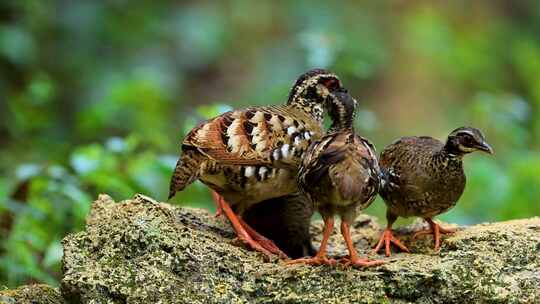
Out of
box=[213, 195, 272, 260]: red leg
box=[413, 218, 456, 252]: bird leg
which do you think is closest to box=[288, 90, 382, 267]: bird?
box=[213, 195, 272, 260]: red leg

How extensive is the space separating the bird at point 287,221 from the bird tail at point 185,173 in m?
0.74

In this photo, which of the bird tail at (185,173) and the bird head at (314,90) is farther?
the bird head at (314,90)

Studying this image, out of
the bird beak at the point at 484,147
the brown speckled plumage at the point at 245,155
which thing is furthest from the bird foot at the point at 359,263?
the bird beak at the point at 484,147

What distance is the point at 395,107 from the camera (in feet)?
52.5

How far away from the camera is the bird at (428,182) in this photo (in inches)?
240

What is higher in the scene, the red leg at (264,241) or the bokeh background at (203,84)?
the bokeh background at (203,84)

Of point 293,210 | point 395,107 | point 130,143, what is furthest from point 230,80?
point 293,210

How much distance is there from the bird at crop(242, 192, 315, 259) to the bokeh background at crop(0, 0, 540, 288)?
1252mm

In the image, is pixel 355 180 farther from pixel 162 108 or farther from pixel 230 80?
pixel 230 80

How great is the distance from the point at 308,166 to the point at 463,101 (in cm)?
1099

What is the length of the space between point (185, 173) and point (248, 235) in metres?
0.54

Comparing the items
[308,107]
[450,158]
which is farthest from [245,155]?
[450,158]

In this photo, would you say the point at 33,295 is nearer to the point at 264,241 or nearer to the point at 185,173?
the point at 185,173

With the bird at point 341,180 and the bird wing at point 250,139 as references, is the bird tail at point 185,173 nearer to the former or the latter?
the bird wing at point 250,139
